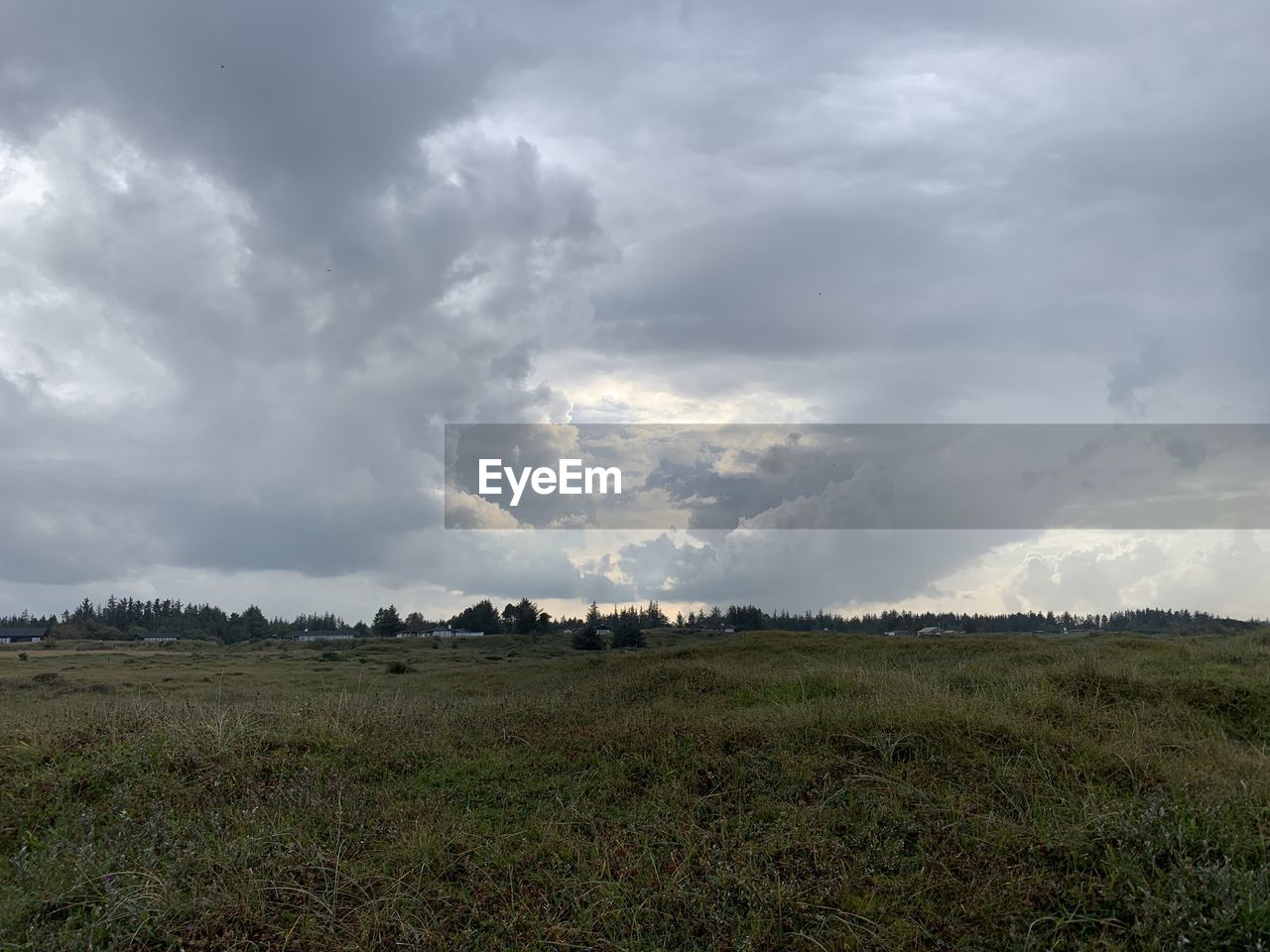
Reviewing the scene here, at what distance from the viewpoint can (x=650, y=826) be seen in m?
5.97

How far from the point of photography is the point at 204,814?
656 centimetres

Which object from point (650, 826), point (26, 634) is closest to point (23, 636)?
point (26, 634)

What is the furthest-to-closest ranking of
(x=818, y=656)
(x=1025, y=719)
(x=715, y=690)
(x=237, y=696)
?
(x=818, y=656), (x=237, y=696), (x=715, y=690), (x=1025, y=719)

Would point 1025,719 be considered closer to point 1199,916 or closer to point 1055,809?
point 1055,809

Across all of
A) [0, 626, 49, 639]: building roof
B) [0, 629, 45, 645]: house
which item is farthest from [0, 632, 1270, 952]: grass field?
[0, 626, 49, 639]: building roof

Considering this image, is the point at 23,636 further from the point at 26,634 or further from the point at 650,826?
the point at 650,826

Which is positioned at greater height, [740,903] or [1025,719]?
[1025,719]

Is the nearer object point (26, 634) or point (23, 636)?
point (23, 636)

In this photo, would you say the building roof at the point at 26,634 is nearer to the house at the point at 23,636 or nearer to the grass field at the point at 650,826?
the house at the point at 23,636

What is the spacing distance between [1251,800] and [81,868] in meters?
8.60

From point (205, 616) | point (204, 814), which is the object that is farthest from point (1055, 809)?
point (205, 616)

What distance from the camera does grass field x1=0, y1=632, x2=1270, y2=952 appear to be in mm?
4699

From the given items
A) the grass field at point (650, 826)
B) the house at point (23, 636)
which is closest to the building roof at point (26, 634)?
the house at point (23, 636)

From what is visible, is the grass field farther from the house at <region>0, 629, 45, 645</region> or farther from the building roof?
the building roof
